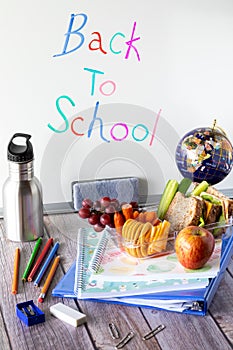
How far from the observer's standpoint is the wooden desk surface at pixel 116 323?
1141mm

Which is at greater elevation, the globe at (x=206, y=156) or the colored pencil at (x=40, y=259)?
the globe at (x=206, y=156)

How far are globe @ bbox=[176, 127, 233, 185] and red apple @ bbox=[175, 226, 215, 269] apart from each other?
1.20 feet

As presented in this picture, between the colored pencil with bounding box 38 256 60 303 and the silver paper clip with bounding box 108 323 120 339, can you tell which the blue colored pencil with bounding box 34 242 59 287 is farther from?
the silver paper clip with bounding box 108 323 120 339

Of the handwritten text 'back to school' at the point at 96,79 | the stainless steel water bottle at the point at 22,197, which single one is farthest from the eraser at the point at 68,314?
the handwritten text 'back to school' at the point at 96,79

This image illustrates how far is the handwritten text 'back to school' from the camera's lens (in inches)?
68.5

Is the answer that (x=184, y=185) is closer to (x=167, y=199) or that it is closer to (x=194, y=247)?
(x=167, y=199)

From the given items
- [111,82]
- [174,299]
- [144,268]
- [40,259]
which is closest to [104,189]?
[111,82]

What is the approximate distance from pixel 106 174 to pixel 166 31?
43cm

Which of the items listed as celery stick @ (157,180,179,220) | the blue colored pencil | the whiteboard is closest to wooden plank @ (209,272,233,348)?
celery stick @ (157,180,179,220)

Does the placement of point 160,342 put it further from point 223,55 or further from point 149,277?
point 223,55

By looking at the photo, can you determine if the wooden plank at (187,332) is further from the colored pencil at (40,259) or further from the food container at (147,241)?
the colored pencil at (40,259)

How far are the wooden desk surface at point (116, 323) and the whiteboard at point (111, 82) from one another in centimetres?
57

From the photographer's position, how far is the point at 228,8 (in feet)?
5.92

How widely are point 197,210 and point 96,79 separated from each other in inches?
20.9
